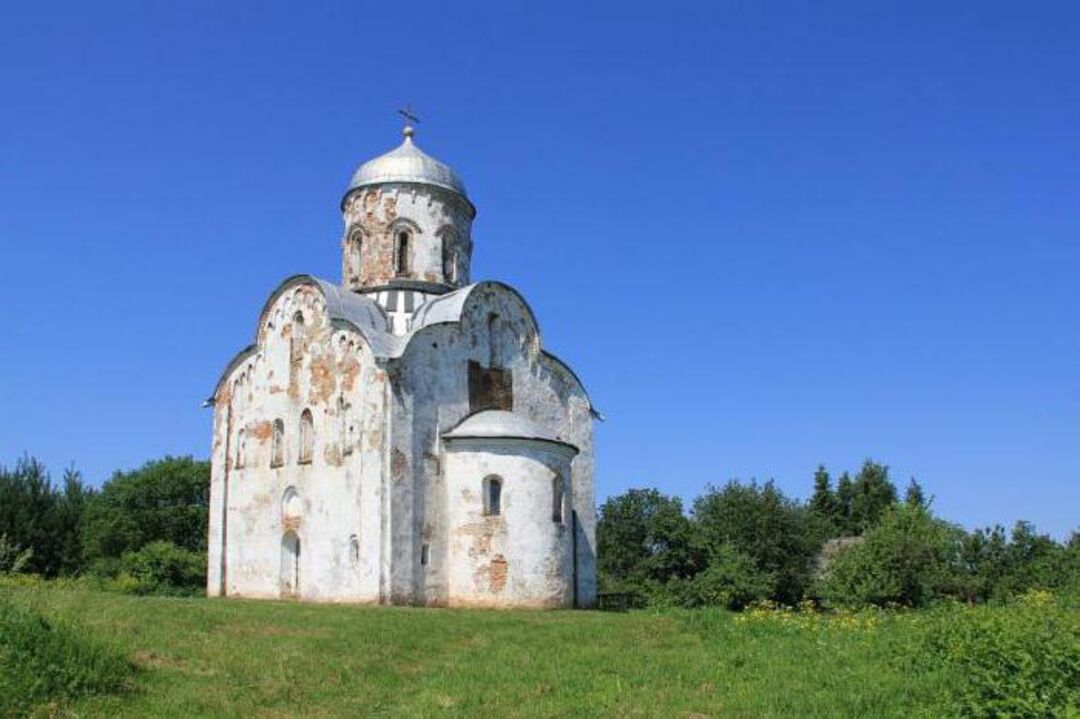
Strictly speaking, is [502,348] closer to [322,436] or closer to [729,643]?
[322,436]

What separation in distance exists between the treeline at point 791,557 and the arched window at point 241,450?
1335 centimetres

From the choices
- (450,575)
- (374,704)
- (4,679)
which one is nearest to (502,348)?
(450,575)

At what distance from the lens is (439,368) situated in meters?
28.0

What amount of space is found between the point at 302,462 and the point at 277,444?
64.8 inches

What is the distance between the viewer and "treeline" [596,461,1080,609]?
33250 millimetres

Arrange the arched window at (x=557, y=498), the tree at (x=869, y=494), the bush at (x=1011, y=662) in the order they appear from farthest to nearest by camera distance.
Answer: the tree at (x=869, y=494) → the arched window at (x=557, y=498) → the bush at (x=1011, y=662)

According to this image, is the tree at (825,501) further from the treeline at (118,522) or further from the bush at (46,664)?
the bush at (46,664)

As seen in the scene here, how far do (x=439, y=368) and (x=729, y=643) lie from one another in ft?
45.8

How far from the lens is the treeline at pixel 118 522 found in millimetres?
44531

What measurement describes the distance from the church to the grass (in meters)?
7.31

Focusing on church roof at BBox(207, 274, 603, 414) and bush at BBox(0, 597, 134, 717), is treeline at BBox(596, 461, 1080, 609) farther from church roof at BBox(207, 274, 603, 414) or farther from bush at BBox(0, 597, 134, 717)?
bush at BBox(0, 597, 134, 717)

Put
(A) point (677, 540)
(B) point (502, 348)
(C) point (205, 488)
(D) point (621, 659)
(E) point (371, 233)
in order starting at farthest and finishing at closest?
(C) point (205, 488), (A) point (677, 540), (E) point (371, 233), (B) point (502, 348), (D) point (621, 659)

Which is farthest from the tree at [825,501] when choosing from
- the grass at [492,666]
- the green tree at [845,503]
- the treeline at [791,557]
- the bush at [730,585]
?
the grass at [492,666]

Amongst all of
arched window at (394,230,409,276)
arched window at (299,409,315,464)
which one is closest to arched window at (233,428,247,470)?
arched window at (299,409,315,464)
